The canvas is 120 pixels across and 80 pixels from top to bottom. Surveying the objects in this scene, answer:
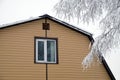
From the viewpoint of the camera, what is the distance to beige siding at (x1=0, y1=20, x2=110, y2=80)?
1567 cm

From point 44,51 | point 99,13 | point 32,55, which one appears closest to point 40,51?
point 44,51

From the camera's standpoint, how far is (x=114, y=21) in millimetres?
10805

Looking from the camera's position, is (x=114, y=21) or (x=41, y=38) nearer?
(x=114, y=21)

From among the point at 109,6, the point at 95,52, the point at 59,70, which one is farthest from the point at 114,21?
the point at 59,70

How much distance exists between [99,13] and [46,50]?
565cm

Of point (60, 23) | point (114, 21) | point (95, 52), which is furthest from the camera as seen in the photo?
point (60, 23)

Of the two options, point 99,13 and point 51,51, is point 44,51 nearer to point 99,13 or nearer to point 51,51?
point 51,51

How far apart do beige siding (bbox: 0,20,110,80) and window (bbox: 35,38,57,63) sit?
8.6 inches

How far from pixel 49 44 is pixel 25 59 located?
1.47 meters

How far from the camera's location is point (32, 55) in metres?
16.1

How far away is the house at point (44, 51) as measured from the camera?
15.7 meters

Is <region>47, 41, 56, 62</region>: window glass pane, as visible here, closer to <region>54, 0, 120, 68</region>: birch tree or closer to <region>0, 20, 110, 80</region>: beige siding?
<region>0, 20, 110, 80</region>: beige siding

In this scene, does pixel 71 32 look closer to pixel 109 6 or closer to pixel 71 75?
pixel 71 75

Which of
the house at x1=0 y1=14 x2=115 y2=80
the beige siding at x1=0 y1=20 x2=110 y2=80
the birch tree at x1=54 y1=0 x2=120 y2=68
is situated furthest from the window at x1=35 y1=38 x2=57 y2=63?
the birch tree at x1=54 y1=0 x2=120 y2=68
